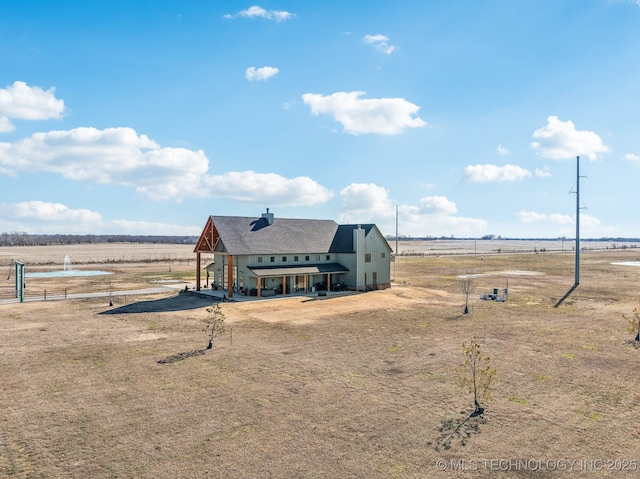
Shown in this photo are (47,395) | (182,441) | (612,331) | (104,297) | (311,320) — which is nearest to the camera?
(182,441)

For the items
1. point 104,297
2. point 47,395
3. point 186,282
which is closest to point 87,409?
point 47,395

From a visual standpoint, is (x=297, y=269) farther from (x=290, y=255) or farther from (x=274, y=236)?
(x=274, y=236)

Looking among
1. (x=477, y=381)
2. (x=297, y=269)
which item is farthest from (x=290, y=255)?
(x=477, y=381)

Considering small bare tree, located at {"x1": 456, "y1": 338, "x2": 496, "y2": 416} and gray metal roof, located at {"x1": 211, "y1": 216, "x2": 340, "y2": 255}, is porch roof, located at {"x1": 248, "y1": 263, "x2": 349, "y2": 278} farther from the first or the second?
small bare tree, located at {"x1": 456, "y1": 338, "x2": 496, "y2": 416}

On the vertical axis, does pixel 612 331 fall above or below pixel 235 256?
below

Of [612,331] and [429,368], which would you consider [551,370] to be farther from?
[612,331]
